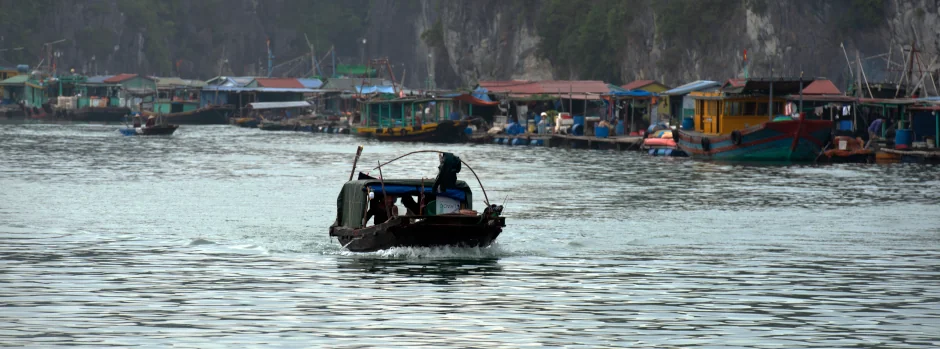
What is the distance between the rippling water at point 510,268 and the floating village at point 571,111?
632 cm

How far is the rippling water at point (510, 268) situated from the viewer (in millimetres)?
15812

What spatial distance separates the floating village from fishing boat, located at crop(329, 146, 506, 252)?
27759 mm

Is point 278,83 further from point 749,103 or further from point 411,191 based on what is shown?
point 411,191

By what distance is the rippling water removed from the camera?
623 inches

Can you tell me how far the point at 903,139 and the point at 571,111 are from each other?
2902cm

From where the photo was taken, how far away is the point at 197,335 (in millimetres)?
15336

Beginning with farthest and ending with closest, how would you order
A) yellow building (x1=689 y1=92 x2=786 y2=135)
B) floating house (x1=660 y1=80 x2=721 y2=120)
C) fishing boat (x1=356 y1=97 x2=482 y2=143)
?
fishing boat (x1=356 y1=97 x2=482 y2=143) → floating house (x1=660 y1=80 x2=721 y2=120) → yellow building (x1=689 y1=92 x2=786 y2=135)

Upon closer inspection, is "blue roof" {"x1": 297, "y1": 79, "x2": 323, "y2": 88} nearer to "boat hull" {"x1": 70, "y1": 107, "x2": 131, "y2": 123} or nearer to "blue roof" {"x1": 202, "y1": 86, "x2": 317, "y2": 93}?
"blue roof" {"x1": 202, "y1": 86, "x2": 317, "y2": 93}

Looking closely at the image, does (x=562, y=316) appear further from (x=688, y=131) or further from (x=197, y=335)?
(x=688, y=131)

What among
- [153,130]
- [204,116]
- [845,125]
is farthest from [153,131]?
[845,125]

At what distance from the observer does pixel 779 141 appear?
1924 inches

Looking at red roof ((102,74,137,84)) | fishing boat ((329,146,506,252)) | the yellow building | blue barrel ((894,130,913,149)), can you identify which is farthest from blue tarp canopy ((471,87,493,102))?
fishing boat ((329,146,506,252))

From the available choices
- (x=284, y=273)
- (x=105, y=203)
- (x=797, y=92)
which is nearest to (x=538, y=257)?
(x=284, y=273)

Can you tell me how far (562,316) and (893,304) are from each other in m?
4.61
